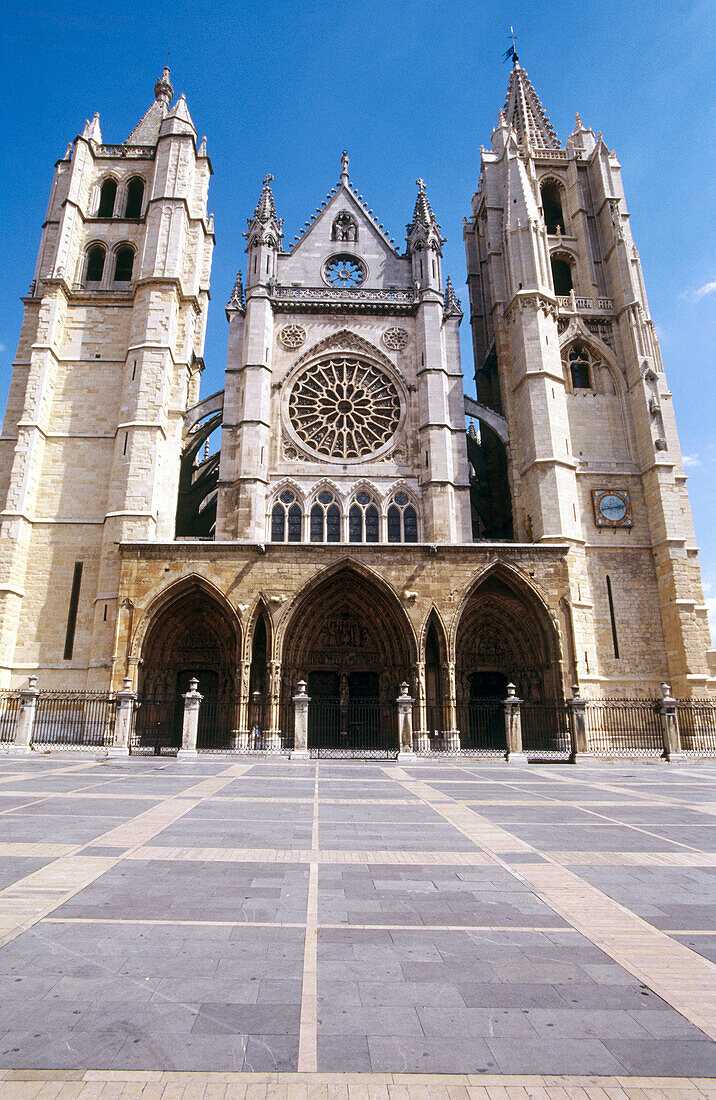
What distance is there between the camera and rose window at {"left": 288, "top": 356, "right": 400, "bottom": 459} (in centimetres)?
2173

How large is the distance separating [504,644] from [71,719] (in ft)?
41.7

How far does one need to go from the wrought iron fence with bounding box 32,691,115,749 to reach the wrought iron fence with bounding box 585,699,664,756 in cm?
1342

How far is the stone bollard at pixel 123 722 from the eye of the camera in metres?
14.5

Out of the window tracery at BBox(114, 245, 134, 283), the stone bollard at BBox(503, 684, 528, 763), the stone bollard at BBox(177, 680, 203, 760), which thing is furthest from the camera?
the window tracery at BBox(114, 245, 134, 283)

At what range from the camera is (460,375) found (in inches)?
872

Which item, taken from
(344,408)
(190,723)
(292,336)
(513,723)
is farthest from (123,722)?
(292,336)

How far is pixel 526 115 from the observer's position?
94.4ft

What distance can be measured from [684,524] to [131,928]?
2143 centimetres

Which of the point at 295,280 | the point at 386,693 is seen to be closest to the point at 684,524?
the point at 386,693

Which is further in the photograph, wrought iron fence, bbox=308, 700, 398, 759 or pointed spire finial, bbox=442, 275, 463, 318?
pointed spire finial, bbox=442, 275, 463, 318

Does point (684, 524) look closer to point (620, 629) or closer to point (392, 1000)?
point (620, 629)

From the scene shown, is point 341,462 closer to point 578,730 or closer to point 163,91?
point 578,730

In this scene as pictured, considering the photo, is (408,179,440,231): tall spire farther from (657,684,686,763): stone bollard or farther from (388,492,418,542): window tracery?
(657,684,686,763): stone bollard

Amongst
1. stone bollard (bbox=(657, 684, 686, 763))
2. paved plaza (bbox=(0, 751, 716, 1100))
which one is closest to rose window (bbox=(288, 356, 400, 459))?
stone bollard (bbox=(657, 684, 686, 763))
